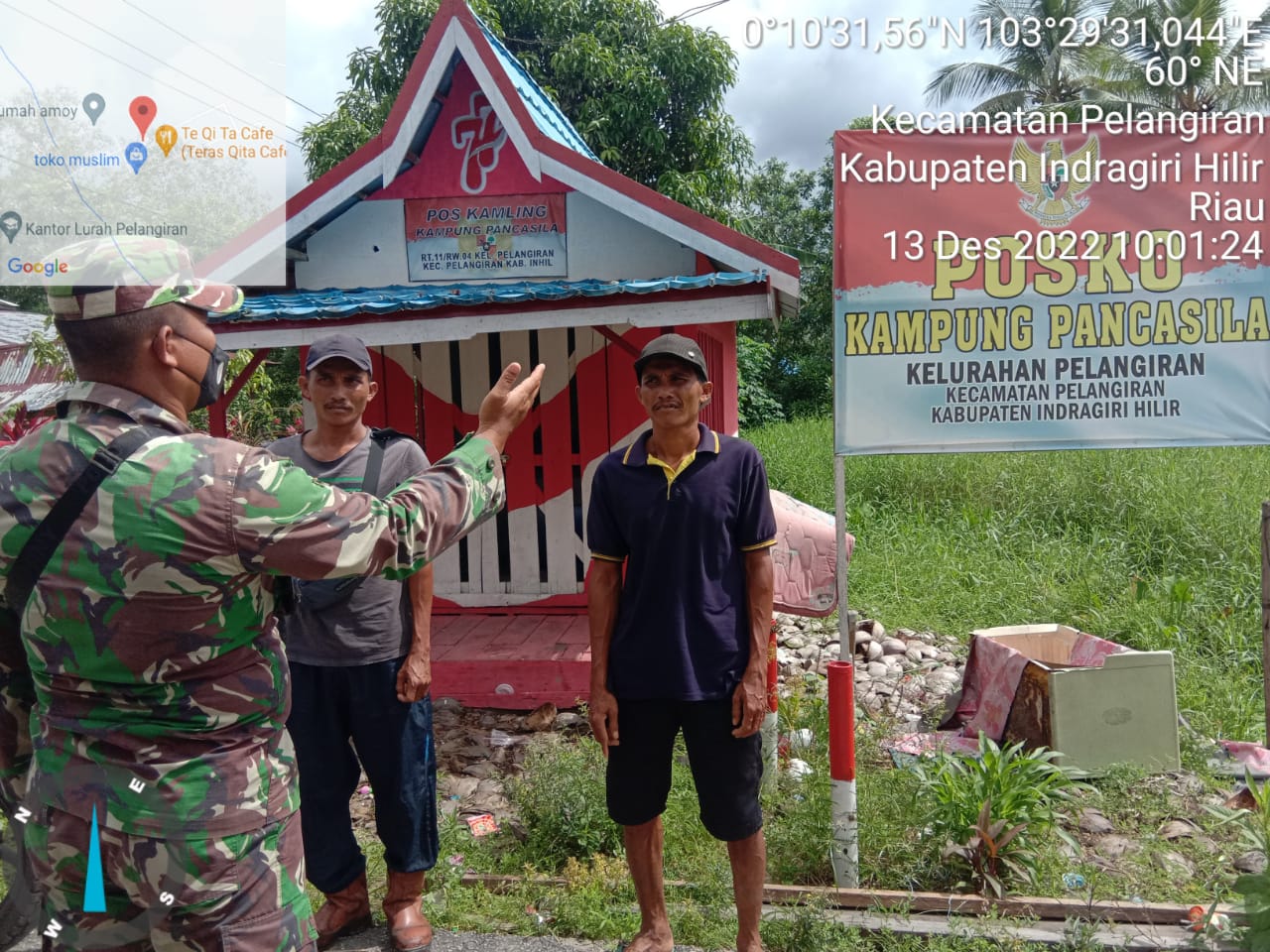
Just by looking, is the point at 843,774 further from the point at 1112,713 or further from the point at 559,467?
the point at 559,467

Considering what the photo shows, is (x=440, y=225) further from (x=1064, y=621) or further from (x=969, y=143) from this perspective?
(x=1064, y=621)

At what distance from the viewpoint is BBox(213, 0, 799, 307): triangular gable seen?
18.4 feet

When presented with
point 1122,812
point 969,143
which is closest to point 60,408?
point 969,143

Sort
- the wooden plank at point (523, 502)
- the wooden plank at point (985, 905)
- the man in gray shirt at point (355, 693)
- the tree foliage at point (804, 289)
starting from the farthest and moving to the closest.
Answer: the tree foliage at point (804, 289)
the wooden plank at point (523, 502)
the wooden plank at point (985, 905)
the man in gray shirt at point (355, 693)

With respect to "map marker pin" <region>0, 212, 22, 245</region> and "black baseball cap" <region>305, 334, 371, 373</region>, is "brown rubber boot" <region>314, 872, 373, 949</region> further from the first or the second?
"map marker pin" <region>0, 212, 22, 245</region>

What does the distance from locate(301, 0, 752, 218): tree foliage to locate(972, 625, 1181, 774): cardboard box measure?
11452 mm

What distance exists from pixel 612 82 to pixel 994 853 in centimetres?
1398

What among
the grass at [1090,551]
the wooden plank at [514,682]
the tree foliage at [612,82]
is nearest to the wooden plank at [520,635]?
the wooden plank at [514,682]

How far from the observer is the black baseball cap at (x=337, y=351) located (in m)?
3.11

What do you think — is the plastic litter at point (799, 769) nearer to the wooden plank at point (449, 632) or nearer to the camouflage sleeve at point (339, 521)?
the wooden plank at point (449, 632)

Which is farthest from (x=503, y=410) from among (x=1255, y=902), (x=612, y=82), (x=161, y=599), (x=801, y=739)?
(x=612, y=82)

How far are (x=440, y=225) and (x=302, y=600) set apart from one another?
3783mm

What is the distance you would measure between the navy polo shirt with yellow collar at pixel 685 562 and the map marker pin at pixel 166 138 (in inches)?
323

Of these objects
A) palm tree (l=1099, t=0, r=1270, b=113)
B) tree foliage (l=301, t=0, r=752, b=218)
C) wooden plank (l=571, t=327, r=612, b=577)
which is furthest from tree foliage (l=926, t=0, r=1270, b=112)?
wooden plank (l=571, t=327, r=612, b=577)
